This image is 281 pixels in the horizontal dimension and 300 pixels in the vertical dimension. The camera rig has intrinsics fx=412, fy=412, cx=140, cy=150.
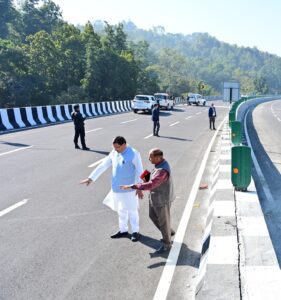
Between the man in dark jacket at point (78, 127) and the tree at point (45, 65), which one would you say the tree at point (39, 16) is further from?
the man in dark jacket at point (78, 127)

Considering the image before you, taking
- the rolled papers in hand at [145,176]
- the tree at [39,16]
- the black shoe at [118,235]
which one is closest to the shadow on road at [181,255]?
the black shoe at [118,235]

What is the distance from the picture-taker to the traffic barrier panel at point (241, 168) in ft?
25.2

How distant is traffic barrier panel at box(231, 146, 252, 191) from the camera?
7.69m

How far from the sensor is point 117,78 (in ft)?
182

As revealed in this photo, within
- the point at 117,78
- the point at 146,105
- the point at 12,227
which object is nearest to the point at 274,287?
the point at 12,227

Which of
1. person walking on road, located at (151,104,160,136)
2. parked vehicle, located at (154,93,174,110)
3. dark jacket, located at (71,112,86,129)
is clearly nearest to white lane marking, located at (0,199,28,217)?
dark jacket, located at (71,112,86,129)

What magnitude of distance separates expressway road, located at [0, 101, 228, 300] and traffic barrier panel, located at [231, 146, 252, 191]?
4.00 ft

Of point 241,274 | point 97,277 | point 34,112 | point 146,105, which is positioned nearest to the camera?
point 241,274

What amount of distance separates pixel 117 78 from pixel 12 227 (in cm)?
4972

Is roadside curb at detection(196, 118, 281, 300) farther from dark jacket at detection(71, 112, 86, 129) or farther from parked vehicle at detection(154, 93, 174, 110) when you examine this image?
parked vehicle at detection(154, 93, 174, 110)

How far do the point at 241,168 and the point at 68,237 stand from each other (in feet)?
11.2

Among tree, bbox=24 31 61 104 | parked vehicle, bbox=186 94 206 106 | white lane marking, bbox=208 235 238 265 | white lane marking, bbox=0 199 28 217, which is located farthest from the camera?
parked vehicle, bbox=186 94 206 106

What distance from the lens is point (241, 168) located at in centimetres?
770

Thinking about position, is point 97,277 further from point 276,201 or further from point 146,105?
point 146,105
